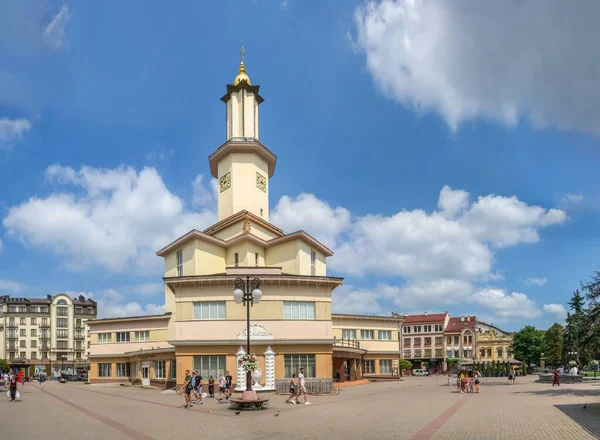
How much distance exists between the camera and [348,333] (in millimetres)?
60219

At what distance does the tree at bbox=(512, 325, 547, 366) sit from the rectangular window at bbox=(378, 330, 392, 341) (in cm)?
4334

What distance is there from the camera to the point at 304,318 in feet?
131

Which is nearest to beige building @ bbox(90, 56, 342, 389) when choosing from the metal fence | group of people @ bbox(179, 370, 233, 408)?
the metal fence

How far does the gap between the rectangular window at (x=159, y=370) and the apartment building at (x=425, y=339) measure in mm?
68037

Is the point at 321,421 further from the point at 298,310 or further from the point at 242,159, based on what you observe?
the point at 242,159

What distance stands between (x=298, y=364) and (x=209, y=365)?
6001 mm

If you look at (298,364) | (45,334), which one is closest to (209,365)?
(298,364)

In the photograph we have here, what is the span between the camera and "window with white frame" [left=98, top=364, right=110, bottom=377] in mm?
58844

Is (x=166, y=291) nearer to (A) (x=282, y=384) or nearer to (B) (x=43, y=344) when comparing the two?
(A) (x=282, y=384)

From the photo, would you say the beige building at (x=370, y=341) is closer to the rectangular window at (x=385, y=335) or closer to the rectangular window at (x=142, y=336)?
the rectangular window at (x=385, y=335)

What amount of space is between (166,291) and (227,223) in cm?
1116

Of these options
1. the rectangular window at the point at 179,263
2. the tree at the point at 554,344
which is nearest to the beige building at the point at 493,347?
the tree at the point at 554,344

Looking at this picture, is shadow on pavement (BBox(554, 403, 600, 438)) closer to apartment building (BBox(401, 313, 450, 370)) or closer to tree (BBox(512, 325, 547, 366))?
tree (BBox(512, 325, 547, 366))

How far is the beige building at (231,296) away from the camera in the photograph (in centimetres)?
3878
